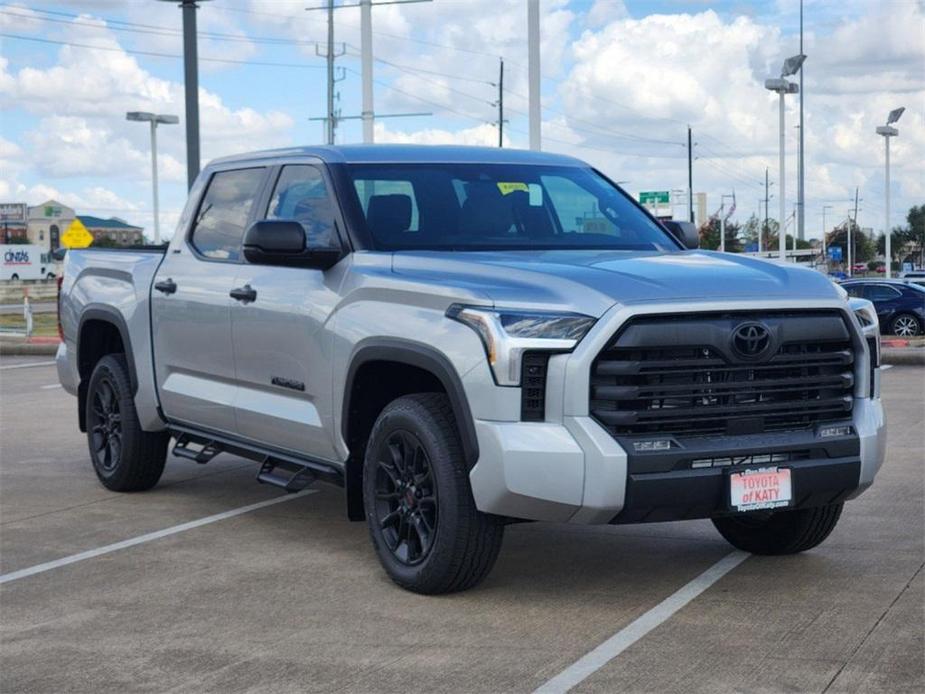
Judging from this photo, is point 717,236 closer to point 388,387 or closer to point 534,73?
point 534,73

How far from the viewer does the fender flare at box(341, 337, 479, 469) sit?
232 inches

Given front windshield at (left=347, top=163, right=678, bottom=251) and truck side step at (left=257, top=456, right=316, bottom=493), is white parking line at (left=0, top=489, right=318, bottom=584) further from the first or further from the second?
front windshield at (left=347, top=163, right=678, bottom=251)

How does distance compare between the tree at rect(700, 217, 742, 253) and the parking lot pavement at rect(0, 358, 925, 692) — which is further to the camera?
the tree at rect(700, 217, 742, 253)

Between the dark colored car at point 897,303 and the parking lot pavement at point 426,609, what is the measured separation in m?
22.1

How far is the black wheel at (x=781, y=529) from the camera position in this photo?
6863 mm

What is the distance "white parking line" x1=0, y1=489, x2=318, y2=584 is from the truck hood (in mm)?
2235

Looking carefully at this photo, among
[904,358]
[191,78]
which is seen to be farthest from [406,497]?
[191,78]

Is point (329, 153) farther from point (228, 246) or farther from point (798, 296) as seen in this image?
point (798, 296)

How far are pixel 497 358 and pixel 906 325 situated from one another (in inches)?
1028

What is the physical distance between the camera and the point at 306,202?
7398 mm

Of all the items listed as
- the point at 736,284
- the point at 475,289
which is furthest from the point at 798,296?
the point at 475,289

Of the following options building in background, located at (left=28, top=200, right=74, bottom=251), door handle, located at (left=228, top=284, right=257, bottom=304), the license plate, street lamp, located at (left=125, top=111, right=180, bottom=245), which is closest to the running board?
door handle, located at (left=228, top=284, right=257, bottom=304)

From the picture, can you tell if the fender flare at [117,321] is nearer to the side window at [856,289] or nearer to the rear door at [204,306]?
the rear door at [204,306]

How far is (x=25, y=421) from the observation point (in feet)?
44.7
